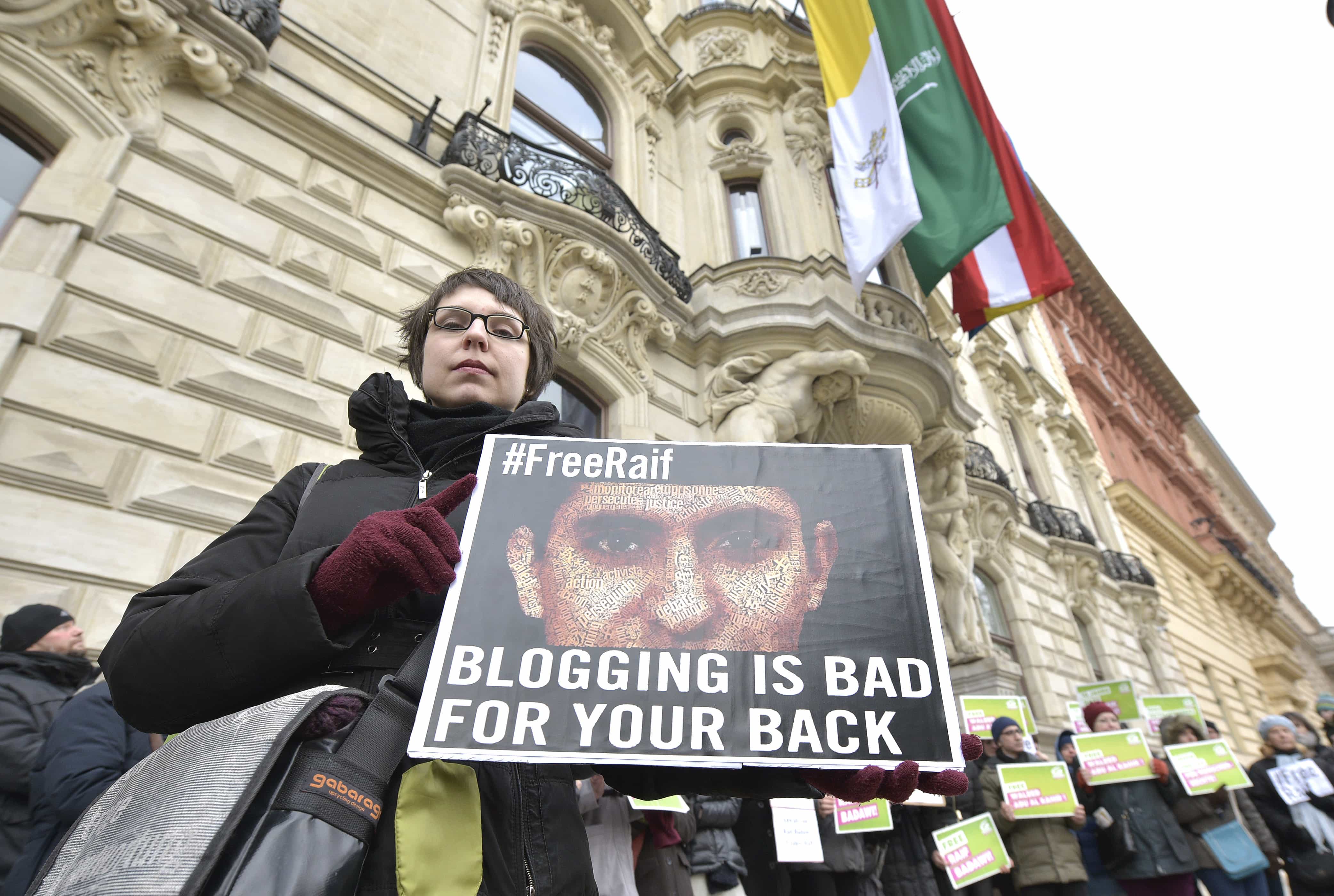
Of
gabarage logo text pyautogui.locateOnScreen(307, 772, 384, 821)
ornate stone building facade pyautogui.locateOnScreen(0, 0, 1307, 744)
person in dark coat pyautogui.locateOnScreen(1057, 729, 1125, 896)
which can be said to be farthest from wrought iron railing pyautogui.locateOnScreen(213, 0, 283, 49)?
person in dark coat pyautogui.locateOnScreen(1057, 729, 1125, 896)

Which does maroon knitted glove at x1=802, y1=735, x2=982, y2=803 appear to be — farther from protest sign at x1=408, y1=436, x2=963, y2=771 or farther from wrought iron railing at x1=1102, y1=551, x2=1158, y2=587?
wrought iron railing at x1=1102, y1=551, x2=1158, y2=587

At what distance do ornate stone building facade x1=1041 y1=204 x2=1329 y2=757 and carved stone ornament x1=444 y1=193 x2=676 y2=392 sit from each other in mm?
19478

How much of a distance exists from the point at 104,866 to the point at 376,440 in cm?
96

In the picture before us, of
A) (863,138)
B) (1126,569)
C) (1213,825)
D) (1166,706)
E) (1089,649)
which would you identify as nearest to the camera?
(1213,825)

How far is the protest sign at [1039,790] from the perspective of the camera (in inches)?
194

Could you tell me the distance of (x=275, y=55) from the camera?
5.82 m

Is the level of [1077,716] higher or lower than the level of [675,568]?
higher

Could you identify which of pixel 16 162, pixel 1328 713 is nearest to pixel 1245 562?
pixel 1328 713

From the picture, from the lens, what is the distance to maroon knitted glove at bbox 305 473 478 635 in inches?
44.6

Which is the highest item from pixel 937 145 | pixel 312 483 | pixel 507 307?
pixel 937 145

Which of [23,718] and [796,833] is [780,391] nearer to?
[796,833]

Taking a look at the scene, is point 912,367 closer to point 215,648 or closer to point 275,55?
point 275,55

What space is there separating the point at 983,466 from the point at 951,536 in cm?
258

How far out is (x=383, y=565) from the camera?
1.14 m
